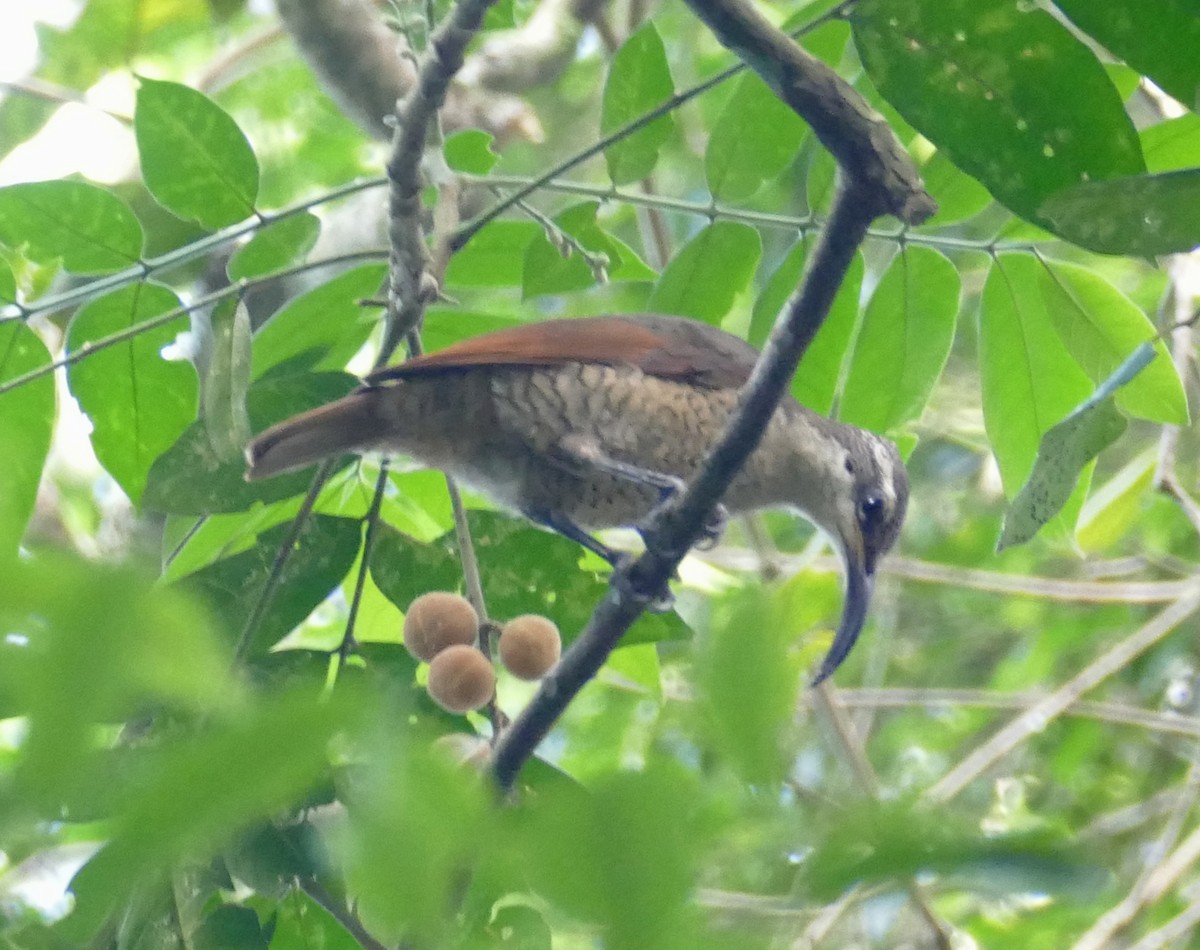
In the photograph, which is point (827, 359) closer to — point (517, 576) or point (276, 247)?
point (517, 576)

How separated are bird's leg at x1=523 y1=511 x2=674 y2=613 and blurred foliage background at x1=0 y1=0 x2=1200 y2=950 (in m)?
0.06

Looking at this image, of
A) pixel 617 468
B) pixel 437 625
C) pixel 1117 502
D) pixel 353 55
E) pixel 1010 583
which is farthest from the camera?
pixel 1010 583

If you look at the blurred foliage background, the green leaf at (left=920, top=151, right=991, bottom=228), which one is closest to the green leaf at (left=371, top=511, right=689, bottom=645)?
the blurred foliage background

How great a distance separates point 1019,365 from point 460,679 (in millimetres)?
1113

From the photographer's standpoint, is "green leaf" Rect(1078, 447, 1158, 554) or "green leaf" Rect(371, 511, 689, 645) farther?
"green leaf" Rect(1078, 447, 1158, 554)

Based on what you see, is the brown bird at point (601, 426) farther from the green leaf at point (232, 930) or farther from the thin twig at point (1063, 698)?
the thin twig at point (1063, 698)

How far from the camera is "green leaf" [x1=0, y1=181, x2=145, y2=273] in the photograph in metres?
2.22

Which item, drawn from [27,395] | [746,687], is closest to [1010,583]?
[27,395]

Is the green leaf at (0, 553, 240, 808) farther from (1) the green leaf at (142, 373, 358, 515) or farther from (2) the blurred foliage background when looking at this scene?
(1) the green leaf at (142, 373, 358, 515)

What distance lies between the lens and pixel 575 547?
2.28m

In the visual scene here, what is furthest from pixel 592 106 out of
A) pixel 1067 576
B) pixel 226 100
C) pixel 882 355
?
pixel 882 355

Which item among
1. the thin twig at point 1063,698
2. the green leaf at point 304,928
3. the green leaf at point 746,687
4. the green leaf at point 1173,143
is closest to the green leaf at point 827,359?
the green leaf at point 1173,143

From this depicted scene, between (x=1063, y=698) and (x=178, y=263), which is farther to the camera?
(x=1063, y=698)

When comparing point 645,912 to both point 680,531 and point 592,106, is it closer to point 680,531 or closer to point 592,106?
point 680,531
